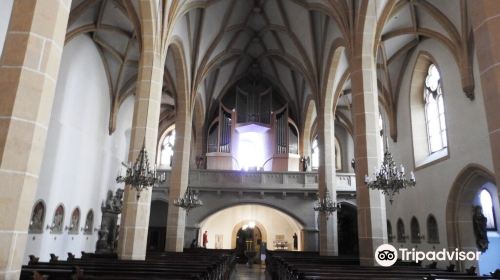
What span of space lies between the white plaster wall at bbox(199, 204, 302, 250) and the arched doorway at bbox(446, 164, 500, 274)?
12652 millimetres

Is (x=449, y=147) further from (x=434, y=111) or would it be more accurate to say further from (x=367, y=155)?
(x=367, y=155)

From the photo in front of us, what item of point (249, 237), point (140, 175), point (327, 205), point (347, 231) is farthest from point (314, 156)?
point (140, 175)

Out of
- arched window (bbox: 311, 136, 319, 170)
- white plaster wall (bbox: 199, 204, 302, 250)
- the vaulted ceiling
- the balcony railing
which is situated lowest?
white plaster wall (bbox: 199, 204, 302, 250)

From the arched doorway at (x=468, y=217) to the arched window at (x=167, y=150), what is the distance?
17552 mm

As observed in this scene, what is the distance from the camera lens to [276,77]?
24.4 metres

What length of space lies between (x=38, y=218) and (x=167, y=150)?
44.0 feet

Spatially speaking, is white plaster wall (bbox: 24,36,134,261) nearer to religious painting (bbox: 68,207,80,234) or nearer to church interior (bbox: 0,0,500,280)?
church interior (bbox: 0,0,500,280)

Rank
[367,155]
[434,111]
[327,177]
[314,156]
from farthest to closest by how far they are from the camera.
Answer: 1. [314,156]
2. [327,177]
3. [434,111]
4. [367,155]

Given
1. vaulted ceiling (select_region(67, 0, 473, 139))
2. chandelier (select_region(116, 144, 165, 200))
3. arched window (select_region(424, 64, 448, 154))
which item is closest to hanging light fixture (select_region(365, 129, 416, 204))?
vaulted ceiling (select_region(67, 0, 473, 139))

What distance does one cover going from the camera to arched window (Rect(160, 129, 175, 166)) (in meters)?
25.5

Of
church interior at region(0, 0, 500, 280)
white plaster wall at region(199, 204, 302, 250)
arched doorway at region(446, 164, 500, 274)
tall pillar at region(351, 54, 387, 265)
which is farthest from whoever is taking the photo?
white plaster wall at region(199, 204, 302, 250)

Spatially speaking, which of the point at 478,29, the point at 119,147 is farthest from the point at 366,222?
the point at 119,147

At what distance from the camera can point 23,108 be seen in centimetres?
452

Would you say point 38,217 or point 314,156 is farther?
point 314,156
